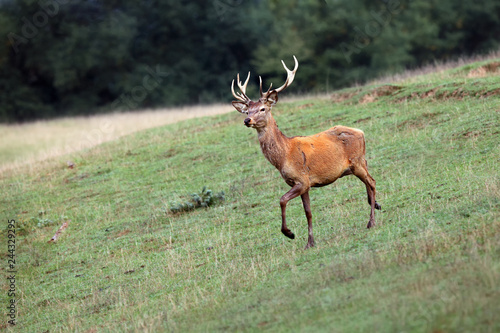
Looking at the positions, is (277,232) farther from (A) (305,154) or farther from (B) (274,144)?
(B) (274,144)

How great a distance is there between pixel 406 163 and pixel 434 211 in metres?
4.07

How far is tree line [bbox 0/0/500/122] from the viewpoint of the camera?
41.6 meters

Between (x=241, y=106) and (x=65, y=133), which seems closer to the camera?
(x=241, y=106)

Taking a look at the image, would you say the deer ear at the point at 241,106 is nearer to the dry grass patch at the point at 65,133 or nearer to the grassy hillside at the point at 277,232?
the grassy hillside at the point at 277,232

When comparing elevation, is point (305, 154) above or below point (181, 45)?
below

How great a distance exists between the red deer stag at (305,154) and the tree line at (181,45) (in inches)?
1223

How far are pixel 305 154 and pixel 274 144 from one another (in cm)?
48

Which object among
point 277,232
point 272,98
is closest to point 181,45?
point 277,232

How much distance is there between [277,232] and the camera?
35.8 feet

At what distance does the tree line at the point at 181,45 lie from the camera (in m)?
41.6

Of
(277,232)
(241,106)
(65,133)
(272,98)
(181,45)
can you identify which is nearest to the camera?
(272,98)

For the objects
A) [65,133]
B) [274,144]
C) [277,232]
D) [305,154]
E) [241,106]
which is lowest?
[277,232]

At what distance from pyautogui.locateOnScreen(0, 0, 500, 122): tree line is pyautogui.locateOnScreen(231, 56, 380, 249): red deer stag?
31057 millimetres

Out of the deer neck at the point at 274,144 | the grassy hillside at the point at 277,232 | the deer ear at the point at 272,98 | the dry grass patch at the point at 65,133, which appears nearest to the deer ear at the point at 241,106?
the deer ear at the point at 272,98
